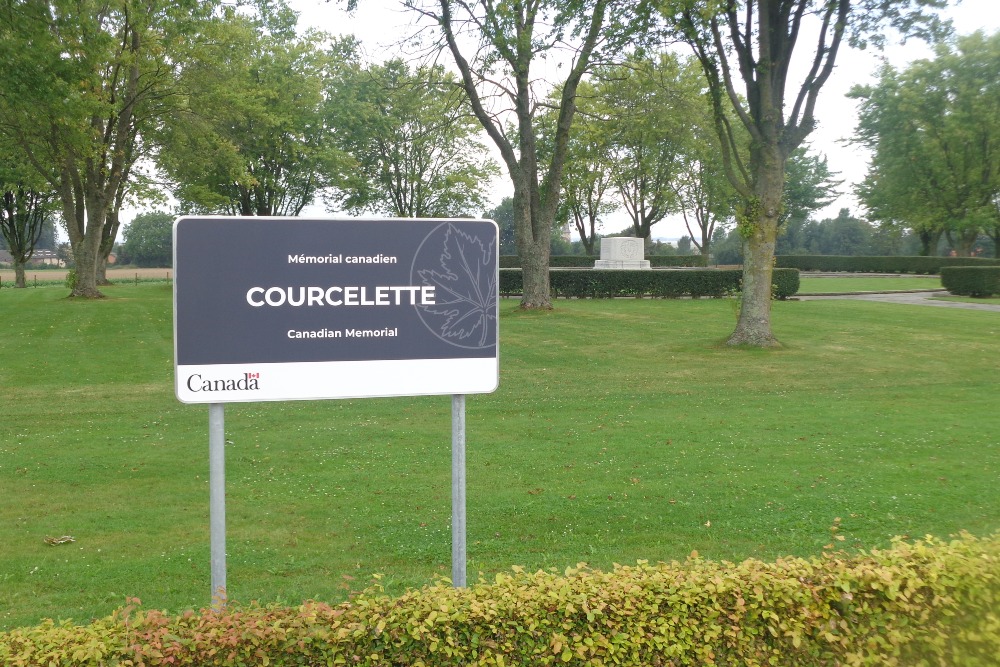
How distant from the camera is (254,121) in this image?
4231 centimetres

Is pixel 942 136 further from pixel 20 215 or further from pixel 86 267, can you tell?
pixel 20 215

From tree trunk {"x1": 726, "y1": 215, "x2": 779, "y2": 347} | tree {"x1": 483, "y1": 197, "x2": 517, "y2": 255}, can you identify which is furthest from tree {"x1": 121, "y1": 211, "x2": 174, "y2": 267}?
tree trunk {"x1": 726, "y1": 215, "x2": 779, "y2": 347}

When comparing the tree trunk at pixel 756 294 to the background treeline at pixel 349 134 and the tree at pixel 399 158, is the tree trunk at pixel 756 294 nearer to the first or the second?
the background treeline at pixel 349 134

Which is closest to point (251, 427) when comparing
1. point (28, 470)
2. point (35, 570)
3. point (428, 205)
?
point (28, 470)

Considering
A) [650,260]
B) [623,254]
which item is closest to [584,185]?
[650,260]

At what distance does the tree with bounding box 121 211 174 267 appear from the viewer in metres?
81.5

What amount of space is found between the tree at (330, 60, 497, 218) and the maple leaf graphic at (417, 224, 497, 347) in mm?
39599

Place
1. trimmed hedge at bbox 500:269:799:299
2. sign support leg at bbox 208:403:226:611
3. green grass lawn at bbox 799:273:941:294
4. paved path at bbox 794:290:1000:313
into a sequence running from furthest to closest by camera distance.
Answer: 1. green grass lawn at bbox 799:273:941:294
2. trimmed hedge at bbox 500:269:799:299
3. paved path at bbox 794:290:1000:313
4. sign support leg at bbox 208:403:226:611

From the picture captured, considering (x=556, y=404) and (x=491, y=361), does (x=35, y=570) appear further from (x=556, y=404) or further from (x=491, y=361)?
(x=556, y=404)

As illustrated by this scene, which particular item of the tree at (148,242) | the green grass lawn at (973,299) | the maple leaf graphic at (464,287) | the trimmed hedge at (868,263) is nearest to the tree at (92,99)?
the maple leaf graphic at (464,287)

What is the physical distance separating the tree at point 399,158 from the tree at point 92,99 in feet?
43.2

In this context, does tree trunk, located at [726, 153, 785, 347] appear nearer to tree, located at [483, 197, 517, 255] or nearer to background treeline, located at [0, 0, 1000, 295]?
background treeline, located at [0, 0, 1000, 295]

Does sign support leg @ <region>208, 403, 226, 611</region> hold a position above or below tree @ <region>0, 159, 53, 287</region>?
below

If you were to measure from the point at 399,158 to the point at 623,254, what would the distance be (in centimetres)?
1589
